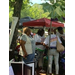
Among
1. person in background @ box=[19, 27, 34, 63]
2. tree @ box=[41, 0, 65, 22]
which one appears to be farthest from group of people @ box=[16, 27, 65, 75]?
tree @ box=[41, 0, 65, 22]

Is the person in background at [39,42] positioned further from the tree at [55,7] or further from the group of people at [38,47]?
the tree at [55,7]

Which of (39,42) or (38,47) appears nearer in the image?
(39,42)

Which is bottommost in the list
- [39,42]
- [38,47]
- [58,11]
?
[38,47]

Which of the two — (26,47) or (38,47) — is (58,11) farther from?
(38,47)

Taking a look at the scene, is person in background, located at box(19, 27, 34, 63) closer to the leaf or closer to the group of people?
the group of people

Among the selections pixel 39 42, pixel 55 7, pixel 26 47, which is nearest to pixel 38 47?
pixel 39 42


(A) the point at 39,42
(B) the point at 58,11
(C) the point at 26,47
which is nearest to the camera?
(B) the point at 58,11

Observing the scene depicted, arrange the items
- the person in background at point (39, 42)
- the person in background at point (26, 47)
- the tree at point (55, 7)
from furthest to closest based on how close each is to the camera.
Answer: the person in background at point (39, 42), the person in background at point (26, 47), the tree at point (55, 7)

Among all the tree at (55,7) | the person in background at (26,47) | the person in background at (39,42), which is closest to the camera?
the tree at (55,7)

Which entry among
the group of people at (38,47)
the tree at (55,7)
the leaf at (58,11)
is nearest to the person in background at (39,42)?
the group of people at (38,47)

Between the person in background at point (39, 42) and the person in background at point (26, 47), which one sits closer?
the person in background at point (26, 47)

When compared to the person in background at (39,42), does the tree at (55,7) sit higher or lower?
higher
